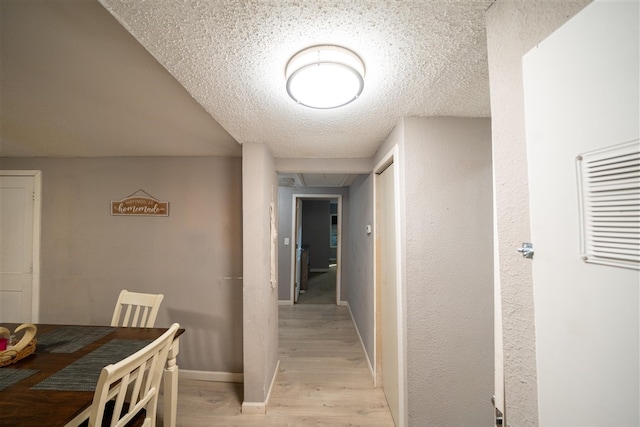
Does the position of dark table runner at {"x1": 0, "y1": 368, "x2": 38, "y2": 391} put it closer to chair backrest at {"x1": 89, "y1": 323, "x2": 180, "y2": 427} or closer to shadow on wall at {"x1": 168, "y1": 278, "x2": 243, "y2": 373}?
chair backrest at {"x1": 89, "y1": 323, "x2": 180, "y2": 427}

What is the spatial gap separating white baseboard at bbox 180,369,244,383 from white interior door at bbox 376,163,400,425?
56.3 inches

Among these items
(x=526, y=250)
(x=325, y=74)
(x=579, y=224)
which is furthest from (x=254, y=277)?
(x=579, y=224)

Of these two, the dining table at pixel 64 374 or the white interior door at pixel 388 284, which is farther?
the white interior door at pixel 388 284

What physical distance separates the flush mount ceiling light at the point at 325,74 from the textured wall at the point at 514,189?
44 centimetres

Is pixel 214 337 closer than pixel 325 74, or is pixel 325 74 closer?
pixel 325 74

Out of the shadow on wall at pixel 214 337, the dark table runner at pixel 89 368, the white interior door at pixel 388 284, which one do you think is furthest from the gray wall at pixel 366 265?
the dark table runner at pixel 89 368

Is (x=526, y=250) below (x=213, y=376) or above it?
above

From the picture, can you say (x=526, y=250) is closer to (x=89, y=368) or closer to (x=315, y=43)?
(x=315, y=43)

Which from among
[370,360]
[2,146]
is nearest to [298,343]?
[370,360]

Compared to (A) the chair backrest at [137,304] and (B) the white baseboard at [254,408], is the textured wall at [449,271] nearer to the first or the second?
(B) the white baseboard at [254,408]

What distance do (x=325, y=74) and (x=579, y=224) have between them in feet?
2.80

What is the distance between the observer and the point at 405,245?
1365 mm

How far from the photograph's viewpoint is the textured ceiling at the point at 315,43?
69 centimetres

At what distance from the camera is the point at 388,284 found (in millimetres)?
1895
